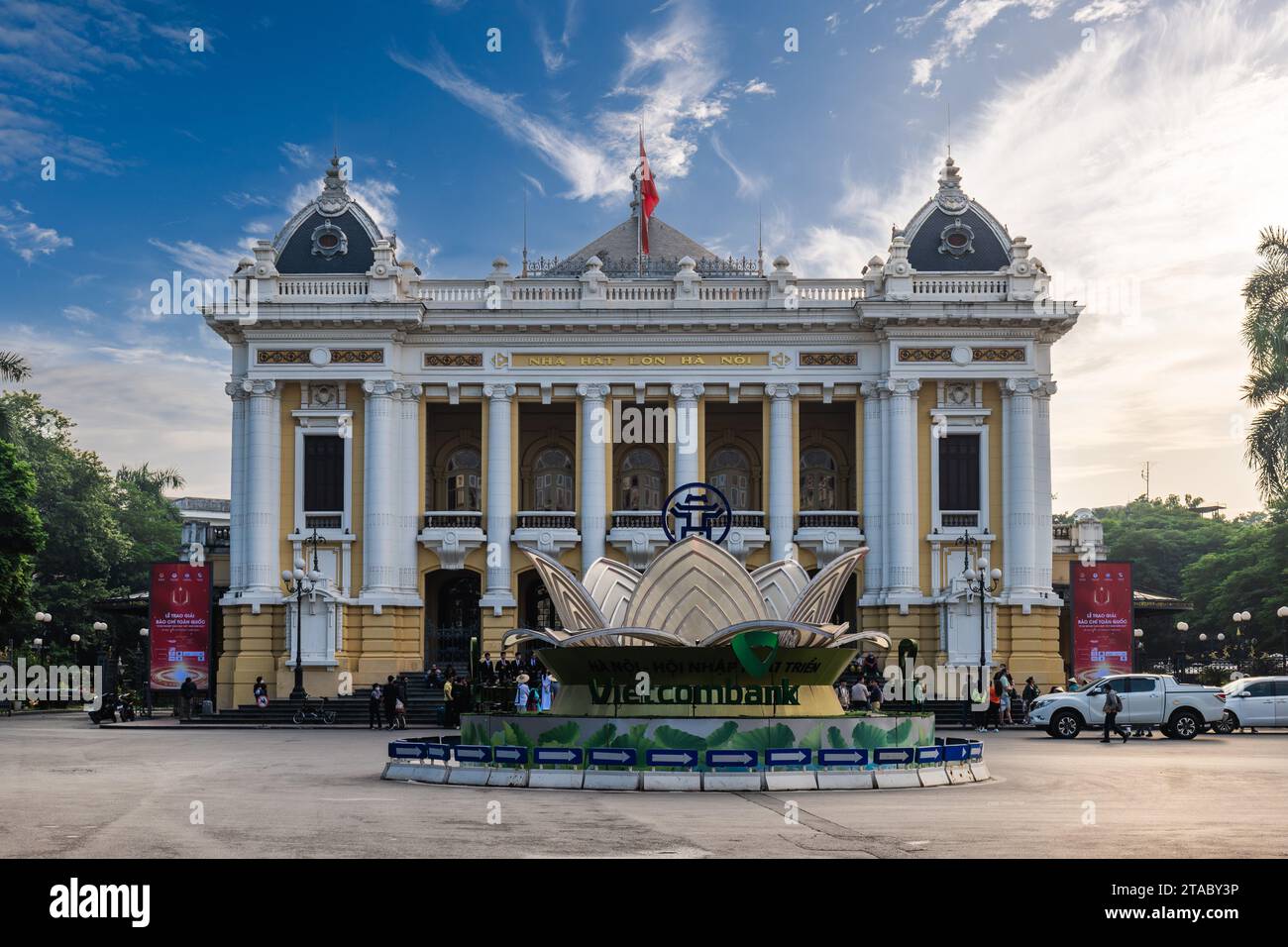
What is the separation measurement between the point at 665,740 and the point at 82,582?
5899 centimetres

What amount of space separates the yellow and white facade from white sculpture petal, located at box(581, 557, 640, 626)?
79.4 feet

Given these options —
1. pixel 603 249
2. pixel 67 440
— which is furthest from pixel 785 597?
pixel 67 440

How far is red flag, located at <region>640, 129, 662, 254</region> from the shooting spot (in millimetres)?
61219

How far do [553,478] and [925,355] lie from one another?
15.1m

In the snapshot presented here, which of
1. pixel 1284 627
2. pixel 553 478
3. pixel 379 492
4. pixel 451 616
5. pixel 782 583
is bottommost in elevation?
pixel 1284 627

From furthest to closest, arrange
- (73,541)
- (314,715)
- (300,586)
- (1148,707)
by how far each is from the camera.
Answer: (73,541), (300,586), (314,715), (1148,707)

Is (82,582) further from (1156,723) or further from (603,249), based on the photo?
(1156,723)

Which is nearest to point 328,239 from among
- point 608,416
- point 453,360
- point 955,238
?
point 453,360

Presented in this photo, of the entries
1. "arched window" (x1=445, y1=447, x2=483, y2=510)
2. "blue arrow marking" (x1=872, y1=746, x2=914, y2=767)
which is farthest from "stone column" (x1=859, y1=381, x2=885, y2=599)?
"blue arrow marking" (x1=872, y1=746, x2=914, y2=767)

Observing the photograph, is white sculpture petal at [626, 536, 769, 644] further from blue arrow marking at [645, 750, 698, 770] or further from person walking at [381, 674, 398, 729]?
person walking at [381, 674, 398, 729]

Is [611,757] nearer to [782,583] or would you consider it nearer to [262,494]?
[782,583]

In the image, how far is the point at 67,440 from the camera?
88125 millimetres

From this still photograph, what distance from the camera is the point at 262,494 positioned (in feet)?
174
